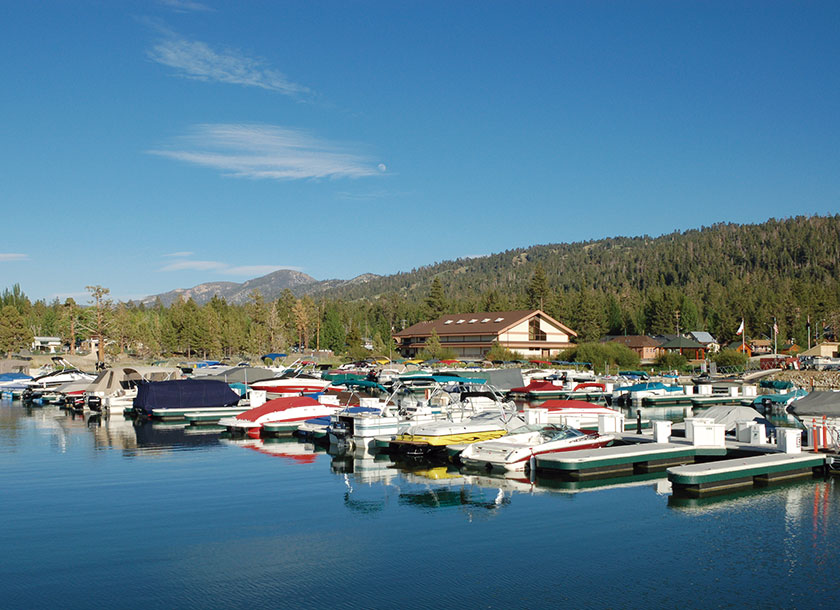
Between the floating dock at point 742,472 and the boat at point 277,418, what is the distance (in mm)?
20426

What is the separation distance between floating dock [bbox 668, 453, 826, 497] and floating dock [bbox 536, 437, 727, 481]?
2.62 metres

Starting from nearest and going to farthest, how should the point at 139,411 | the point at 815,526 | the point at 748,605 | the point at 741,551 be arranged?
the point at 748,605
the point at 741,551
the point at 815,526
the point at 139,411

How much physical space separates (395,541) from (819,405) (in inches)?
935

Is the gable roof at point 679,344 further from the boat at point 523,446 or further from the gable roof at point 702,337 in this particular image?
the boat at point 523,446

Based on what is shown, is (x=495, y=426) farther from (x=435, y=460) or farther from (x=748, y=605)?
(x=748, y=605)

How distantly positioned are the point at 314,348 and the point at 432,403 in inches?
4253

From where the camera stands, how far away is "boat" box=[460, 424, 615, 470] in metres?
25.6

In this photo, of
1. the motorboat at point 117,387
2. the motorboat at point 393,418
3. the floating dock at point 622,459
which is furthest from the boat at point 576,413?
the motorboat at point 117,387

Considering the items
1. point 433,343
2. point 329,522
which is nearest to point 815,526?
point 329,522

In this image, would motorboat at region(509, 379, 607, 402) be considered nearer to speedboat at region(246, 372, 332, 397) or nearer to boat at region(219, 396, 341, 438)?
speedboat at region(246, 372, 332, 397)

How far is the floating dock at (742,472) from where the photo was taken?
22219mm

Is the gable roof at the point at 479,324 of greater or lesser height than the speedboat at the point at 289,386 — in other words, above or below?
above

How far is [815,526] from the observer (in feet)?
61.5

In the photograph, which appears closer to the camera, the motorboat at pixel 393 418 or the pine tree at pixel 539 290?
the motorboat at pixel 393 418
